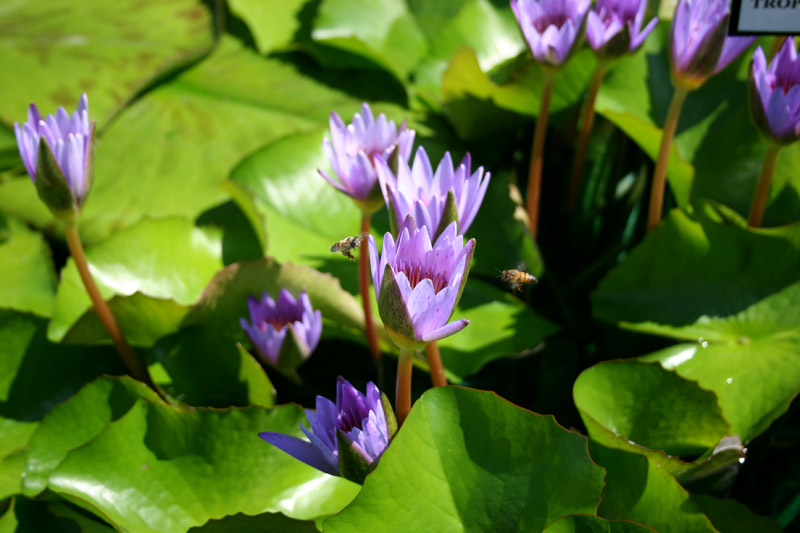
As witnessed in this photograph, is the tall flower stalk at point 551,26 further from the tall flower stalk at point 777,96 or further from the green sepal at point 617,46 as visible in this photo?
the tall flower stalk at point 777,96

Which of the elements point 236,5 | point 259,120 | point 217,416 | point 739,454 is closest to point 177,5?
point 236,5

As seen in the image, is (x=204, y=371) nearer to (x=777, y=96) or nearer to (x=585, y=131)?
(x=585, y=131)

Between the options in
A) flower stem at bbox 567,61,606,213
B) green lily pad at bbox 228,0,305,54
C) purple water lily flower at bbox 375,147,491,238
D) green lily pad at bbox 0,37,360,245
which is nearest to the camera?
purple water lily flower at bbox 375,147,491,238

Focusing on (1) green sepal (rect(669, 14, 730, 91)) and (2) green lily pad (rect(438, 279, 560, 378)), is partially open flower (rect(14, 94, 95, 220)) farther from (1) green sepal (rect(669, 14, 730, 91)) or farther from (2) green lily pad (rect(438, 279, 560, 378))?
(1) green sepal (rect(669, 14, 730, 91))

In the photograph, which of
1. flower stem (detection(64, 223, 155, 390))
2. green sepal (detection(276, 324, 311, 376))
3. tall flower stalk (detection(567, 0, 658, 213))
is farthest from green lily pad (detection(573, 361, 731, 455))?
flower stem (detection(64, 223, 155, 390))

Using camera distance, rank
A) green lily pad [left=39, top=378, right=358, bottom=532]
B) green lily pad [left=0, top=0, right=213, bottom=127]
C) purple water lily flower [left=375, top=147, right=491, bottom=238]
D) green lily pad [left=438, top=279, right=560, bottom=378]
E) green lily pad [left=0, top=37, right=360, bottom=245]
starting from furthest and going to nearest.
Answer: green lily pad [left=0, top=0, right=213, bottom=127]
green lily pad [left=0, top=37, right=360, bottom=245]
green lily pad [left=438, top=279, right=560, bottom=378]
green lily pad [left=39, top=378, right=358, bottom=532]
purple water lily flower [left=375, top=147, right=491, bottom=238]

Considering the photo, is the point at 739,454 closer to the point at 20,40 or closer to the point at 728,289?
the point at 728,289

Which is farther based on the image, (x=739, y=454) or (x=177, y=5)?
(x=177, y=5)
